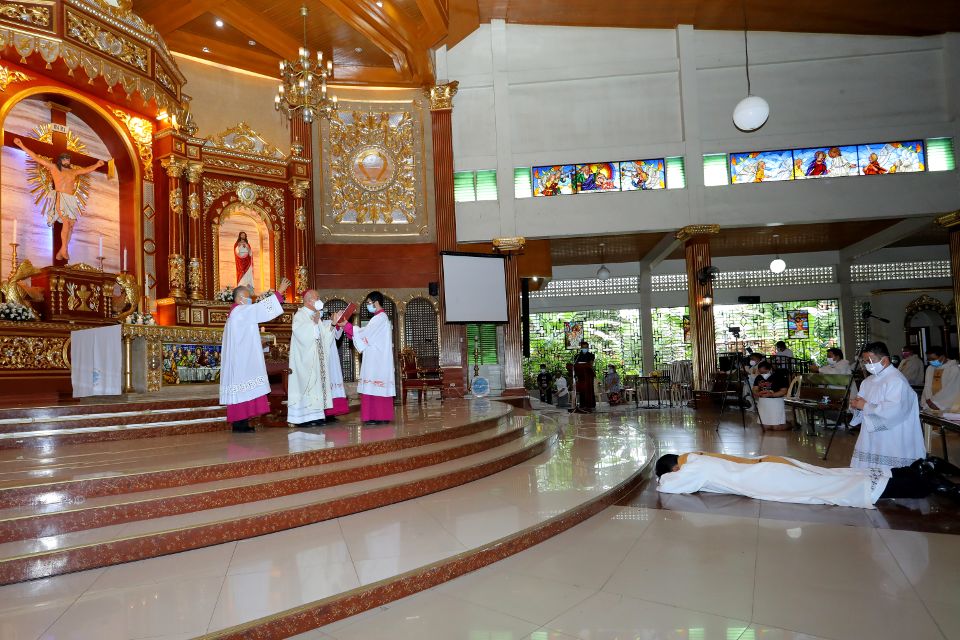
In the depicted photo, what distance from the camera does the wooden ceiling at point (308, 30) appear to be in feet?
36.1

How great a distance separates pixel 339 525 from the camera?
12.9 ft

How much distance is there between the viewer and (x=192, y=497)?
149 inches

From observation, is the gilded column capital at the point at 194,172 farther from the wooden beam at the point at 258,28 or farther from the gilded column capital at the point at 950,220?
the gilded column capital at the point at 950,220

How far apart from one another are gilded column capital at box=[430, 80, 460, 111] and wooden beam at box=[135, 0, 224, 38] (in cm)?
452

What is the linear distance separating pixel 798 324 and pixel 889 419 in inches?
576

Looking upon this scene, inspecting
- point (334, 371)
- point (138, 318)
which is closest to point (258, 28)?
point (138, 318)

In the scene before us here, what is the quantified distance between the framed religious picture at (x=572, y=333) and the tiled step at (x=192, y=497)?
46.8 ft

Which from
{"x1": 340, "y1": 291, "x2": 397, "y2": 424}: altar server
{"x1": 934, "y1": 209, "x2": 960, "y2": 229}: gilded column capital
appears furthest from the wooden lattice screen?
{"x1": 934, "y1": 209, "x2": 960, "y2": 229}: gilded column capital

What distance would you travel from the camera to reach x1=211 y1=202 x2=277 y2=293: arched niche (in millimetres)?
11359

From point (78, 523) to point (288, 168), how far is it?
9.70 meters

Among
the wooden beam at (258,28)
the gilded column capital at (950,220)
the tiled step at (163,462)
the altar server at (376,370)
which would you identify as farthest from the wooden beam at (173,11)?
the gilded column capital at (950,220)

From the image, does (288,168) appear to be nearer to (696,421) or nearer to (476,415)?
(476,415)

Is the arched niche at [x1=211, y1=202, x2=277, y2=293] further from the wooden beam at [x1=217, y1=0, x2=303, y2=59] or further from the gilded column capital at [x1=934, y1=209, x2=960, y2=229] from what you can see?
the gilded column capital at [x1=934, y1=209, x2=960, y2=229]

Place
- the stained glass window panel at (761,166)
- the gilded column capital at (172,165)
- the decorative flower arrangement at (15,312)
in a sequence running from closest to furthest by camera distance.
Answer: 1. the decorative flower arrangement at (15,312)
2. the gilded column capital at (172,165)
3. the stained glass window panel at (761,166)
